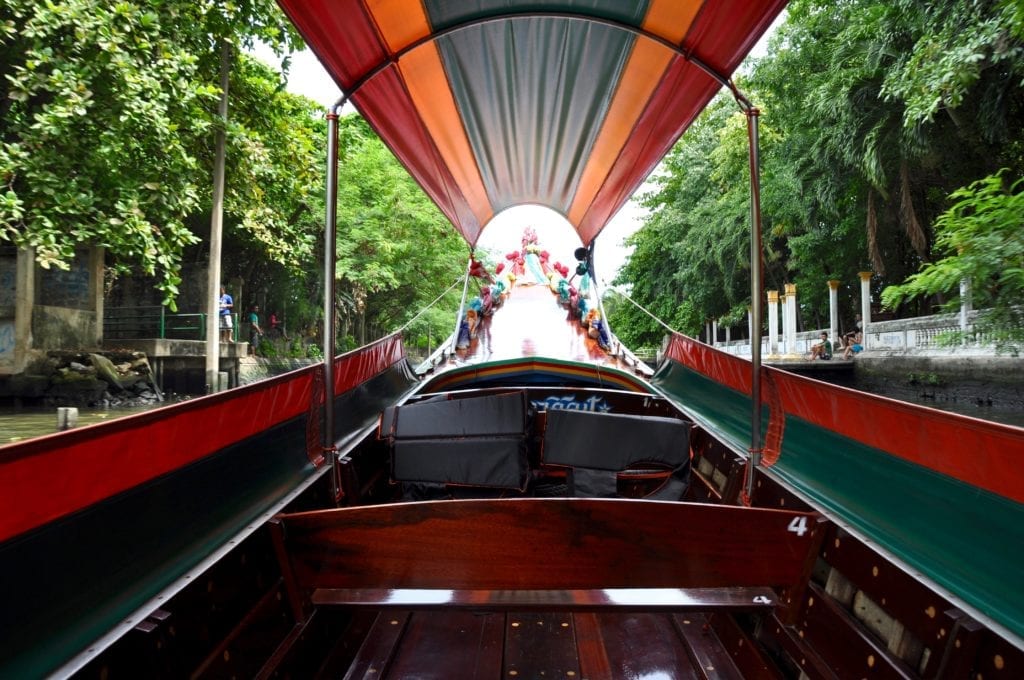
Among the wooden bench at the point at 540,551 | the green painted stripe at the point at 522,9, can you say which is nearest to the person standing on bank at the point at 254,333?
the green painted stripe at the point at 522,9

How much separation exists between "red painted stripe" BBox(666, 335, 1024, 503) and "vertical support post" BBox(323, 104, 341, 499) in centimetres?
195

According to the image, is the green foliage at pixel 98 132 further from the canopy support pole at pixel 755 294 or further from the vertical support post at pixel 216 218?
the canopy support pole at pixel 755 294

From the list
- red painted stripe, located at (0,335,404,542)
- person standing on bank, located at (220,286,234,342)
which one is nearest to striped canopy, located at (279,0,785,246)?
red painted stripe, located at (0,335,404,542)

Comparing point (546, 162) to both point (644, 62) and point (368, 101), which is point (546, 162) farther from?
point (368, 101)

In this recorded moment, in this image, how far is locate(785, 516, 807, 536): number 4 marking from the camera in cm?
177

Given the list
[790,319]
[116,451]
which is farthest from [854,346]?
[116,451]

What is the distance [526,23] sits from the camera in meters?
3.15

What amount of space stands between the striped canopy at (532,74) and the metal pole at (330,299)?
30cm

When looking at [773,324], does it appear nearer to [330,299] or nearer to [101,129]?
[101,129]

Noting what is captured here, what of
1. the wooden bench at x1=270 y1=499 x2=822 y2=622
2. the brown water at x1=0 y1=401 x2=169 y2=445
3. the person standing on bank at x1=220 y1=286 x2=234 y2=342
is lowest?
the brown water at x1=0 y1=401 x2=169 y2=445

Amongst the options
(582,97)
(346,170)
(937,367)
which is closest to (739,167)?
(937,367)

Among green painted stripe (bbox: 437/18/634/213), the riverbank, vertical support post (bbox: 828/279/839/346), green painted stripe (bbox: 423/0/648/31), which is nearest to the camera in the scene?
green painted stripe (bbox: 423/0/648/31)

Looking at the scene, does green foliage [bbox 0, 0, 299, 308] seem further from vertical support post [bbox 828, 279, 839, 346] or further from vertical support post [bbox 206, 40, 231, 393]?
vertical support post [bbox 828, 279, 839, 346]

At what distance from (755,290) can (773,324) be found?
23.4m
